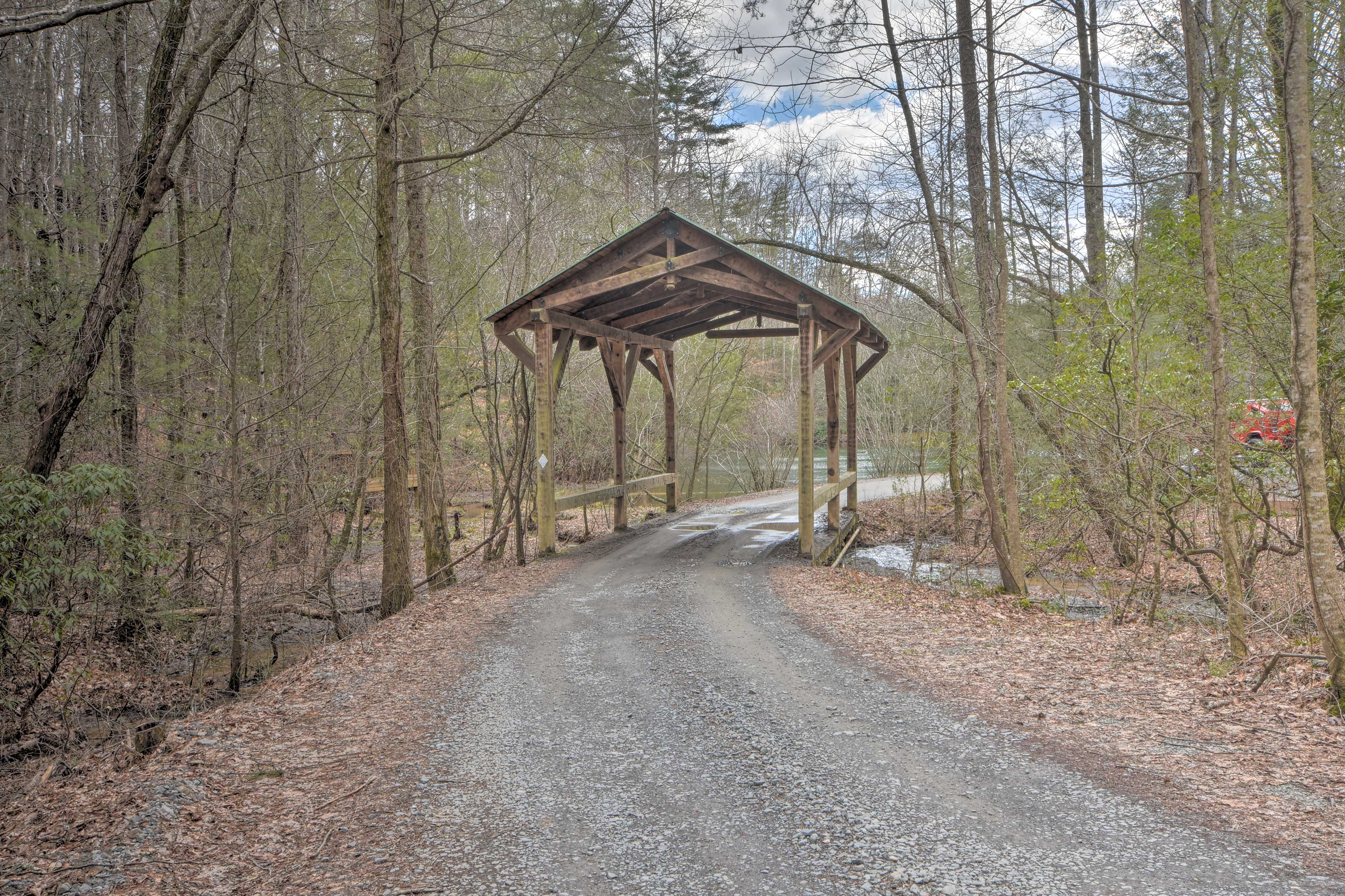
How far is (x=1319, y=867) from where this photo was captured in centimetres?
309

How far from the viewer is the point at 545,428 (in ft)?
36.3

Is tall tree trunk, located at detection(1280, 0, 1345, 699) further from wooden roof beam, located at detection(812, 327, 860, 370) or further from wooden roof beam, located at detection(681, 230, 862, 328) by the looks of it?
wooden roof beam, located at detection(812, 327, 860, 370)

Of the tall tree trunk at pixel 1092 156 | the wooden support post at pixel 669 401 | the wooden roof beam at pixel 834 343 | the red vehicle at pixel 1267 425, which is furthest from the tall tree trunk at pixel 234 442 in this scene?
the tall tree trunk at pixel 1092 156

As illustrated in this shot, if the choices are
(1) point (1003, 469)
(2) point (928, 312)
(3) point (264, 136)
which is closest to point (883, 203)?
(1) point (1003, 469)

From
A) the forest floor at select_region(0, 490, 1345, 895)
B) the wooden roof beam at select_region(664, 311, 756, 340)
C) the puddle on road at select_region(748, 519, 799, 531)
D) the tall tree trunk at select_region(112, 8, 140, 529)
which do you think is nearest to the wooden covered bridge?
the wooden roof beam at select_region(664, 311, 756, 340)

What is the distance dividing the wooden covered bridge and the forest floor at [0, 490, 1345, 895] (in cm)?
342

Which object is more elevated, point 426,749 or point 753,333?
point 753,333

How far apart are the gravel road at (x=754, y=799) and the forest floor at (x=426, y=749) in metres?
0.12

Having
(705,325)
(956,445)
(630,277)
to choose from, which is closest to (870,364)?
(956,445)

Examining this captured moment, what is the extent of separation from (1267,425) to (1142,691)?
478cm

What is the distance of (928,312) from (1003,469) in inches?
419

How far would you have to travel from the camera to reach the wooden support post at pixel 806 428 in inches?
417

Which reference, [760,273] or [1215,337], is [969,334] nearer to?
[760,273]

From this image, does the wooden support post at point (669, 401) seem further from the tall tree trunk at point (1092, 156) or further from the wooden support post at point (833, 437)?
the tall tree trunk at point (1092, 156)
